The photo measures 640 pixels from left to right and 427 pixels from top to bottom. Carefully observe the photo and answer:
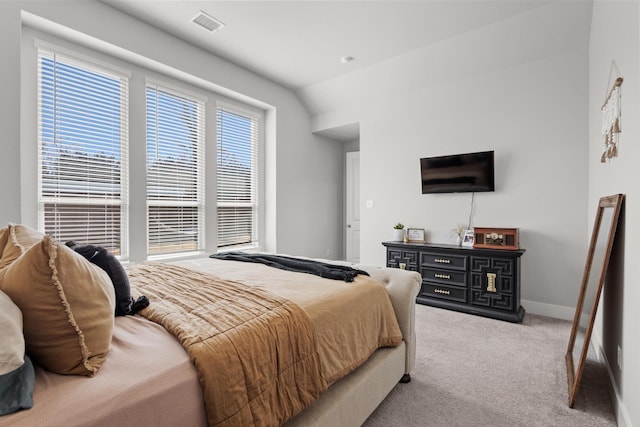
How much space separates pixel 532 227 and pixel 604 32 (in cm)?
192

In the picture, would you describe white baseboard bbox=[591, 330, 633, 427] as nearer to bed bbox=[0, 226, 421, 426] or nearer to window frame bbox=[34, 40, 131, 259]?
bed bbox=[0, 226, 421, 426]

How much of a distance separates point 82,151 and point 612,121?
14.2ft

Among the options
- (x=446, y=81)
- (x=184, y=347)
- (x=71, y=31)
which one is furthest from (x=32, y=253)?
(x=446, y=81)

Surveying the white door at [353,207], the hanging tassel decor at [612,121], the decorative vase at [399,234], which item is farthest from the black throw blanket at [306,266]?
the white door at [353,207]

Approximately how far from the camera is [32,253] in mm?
909

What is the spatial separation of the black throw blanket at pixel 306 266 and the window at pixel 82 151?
1559 millimetres

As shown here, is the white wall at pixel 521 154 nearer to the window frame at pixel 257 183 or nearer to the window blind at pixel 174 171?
the window frame at pixel 257 183

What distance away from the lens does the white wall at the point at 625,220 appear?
149cm

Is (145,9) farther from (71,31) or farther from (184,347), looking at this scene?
(184,347)

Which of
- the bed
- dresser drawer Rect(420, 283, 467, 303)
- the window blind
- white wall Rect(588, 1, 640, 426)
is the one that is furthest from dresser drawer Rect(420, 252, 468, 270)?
the window blind

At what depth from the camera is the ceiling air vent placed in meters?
3.21

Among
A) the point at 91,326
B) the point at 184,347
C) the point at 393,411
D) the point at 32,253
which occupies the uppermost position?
the point at 32,253

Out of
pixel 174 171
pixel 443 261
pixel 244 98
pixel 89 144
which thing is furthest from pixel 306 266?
pixel 244 98

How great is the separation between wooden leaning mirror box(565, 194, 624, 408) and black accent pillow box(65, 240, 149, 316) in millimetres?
2365
